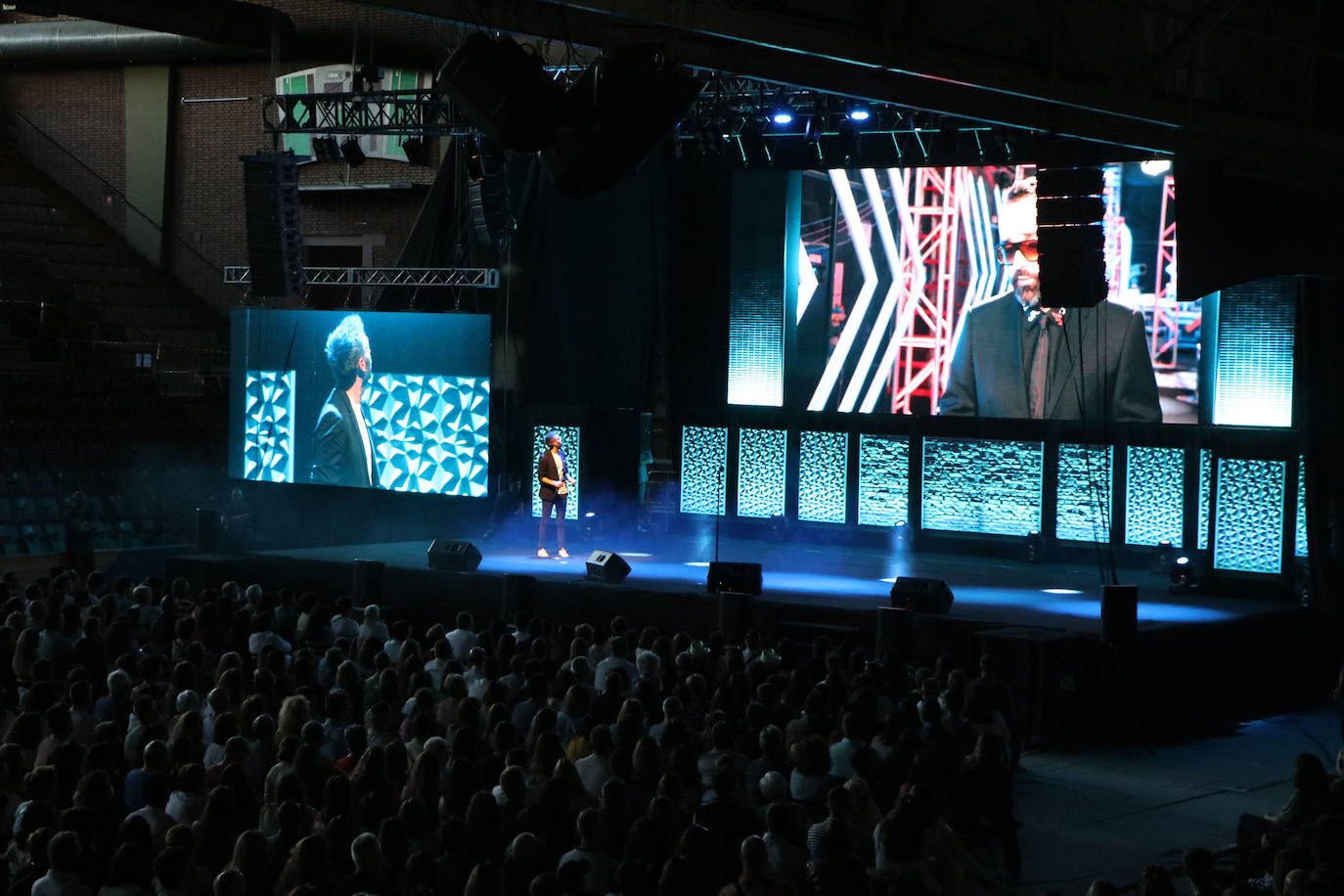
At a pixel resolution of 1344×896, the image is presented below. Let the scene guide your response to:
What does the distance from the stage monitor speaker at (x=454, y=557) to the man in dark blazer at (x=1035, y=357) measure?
6.03m

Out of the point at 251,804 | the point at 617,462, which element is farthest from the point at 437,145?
the point at 251,804

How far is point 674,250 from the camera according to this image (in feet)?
65.3

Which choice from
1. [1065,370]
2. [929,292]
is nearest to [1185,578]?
[1065,370]

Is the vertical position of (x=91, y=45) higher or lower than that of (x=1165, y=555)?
higher

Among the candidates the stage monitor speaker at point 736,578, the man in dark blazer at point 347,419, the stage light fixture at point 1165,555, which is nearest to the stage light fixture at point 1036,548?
the stage light fixture at point 1165,555

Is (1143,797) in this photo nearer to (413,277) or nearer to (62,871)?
(62,871)

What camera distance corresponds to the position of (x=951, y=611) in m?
13.0

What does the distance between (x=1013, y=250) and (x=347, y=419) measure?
8885 mm

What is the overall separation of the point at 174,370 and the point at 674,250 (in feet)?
30.8

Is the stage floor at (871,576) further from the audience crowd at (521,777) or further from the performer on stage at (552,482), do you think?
the audience crowd at (521,777)

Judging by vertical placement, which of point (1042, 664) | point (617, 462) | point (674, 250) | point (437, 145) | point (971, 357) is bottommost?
point (1042, 664)

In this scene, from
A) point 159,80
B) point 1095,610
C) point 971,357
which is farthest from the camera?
point 159,80

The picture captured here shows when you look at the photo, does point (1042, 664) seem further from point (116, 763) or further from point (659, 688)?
point (116, 763)

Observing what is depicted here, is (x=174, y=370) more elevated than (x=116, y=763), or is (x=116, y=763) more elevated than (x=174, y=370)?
(x=174, y=370)
